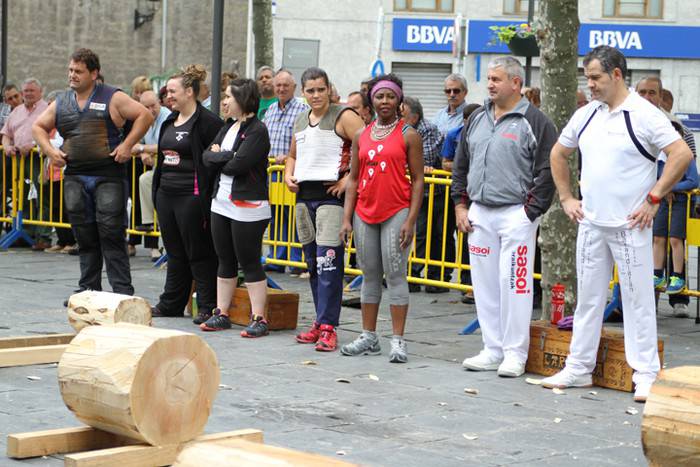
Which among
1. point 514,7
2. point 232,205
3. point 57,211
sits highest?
point 514,7

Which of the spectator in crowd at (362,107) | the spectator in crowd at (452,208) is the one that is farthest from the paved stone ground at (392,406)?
the spectator in crowd at (362,107)

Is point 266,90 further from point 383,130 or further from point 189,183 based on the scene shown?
point 383,130

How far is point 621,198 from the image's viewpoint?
7891 millimetres

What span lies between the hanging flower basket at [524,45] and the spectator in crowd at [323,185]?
13.1m

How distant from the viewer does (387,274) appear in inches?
358

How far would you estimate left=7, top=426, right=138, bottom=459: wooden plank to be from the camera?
600 centimetres

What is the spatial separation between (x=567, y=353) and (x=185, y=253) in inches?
141

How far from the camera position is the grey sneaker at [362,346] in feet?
30.2

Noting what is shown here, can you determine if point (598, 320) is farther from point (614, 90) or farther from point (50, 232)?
point (50, 232)

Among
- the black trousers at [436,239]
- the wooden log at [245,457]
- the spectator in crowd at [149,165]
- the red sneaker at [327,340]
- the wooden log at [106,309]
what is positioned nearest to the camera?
the wooden log at [245,457]

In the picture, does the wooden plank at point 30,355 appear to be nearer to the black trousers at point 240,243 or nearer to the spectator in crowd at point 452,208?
the black trousers at point 240,243

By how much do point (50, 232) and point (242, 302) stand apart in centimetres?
634

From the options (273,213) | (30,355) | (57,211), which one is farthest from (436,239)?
(57,211)

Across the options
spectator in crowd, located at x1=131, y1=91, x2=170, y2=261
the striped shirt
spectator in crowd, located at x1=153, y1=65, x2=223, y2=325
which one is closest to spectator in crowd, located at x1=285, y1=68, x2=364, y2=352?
spectator in crowd, located at x1=153, y1=65, x2=223, y2=325
